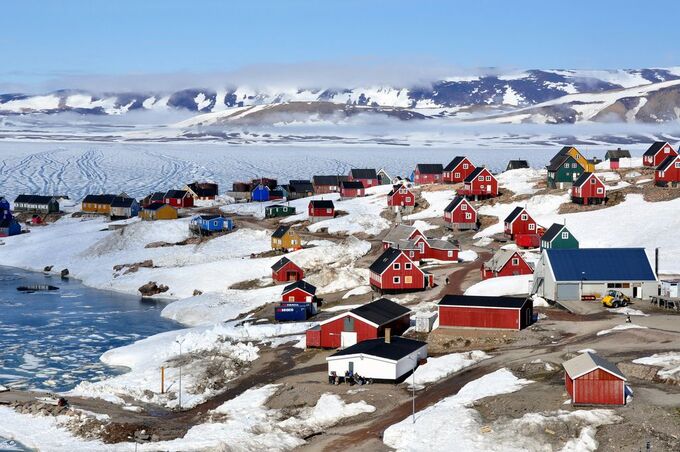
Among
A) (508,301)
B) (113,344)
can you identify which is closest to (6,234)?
(113,344)

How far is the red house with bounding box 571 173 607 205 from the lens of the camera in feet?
332

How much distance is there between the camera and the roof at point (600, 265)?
2527 inches

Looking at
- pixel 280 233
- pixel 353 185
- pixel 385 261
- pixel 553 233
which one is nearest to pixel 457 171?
pixel 353 185

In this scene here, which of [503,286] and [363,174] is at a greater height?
[363,174]

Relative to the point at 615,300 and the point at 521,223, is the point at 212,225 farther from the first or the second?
the point at 615,300

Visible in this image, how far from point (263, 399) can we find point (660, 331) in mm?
20948

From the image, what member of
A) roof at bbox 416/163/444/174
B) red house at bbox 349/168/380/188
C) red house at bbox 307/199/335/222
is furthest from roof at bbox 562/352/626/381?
red house at bbox 349/168/380/188

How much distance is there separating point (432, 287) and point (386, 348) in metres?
22.3

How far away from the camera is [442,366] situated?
49969mm

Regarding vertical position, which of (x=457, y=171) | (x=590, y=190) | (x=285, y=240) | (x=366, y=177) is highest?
(x=457, y=171)

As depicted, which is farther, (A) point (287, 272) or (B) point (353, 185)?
(B) point (353, 185)

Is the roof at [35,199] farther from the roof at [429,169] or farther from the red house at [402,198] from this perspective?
the roof at [429,169]

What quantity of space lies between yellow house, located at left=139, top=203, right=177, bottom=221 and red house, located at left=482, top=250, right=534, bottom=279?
50.7m

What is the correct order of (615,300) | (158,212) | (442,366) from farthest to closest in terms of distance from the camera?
1. (158,212)
2. (615,300)
3. (442,366)
